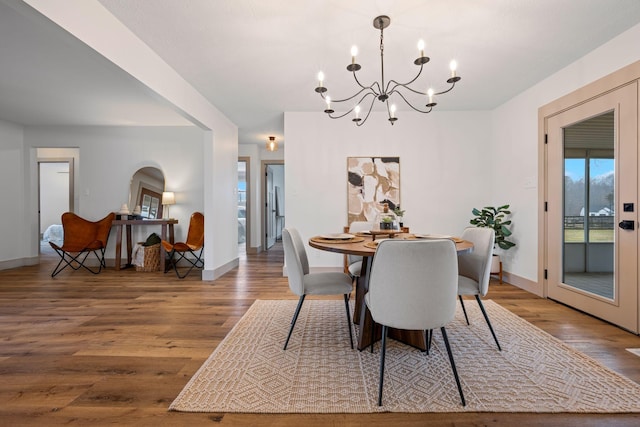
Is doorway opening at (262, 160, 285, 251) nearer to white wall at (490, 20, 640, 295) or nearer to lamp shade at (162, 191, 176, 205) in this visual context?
lamp shade at (162, 191, 176, 205)

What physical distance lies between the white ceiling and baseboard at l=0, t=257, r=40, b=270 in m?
2.81

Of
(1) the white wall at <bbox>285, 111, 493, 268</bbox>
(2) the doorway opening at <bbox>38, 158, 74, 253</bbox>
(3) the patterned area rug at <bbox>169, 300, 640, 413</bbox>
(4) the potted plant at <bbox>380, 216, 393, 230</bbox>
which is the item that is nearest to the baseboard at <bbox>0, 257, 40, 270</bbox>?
(2) the doorway opening at <bbox>38, 158, 74, 253</bbox>

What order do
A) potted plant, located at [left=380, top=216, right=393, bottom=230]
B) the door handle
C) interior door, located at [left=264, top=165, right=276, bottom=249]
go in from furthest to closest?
1. interior door, located at [left=264, top=165, right=276, bottom=249]
2. potted plant, located at [left=380, top=216, right=393, bottom=230]
3. the door handle

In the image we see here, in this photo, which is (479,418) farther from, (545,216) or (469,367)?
(545,216)

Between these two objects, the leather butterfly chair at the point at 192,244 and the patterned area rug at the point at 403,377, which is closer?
the patterned area rug at the point at 403,377

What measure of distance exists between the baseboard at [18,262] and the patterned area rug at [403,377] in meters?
5.41

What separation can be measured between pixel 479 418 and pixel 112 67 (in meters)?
3.32

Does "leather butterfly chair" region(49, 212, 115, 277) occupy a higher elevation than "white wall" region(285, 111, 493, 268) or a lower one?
lower

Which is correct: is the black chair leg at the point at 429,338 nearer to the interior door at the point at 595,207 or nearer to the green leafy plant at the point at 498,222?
the interior door at the point at 595,207

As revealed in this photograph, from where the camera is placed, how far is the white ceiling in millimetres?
2117

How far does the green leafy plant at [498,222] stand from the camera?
381 cm

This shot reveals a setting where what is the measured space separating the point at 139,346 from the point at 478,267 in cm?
259

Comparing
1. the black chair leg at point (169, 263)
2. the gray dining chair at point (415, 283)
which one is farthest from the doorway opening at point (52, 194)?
the gray dining chair at point (415, 283)

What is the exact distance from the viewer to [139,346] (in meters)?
2.16
